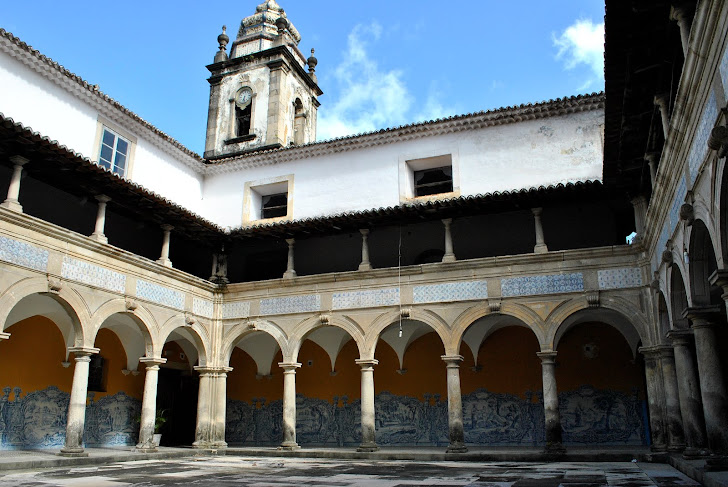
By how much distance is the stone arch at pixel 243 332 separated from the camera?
594 inches

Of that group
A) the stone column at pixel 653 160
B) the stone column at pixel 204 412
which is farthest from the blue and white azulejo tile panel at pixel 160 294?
the stone column at pixel 653 160

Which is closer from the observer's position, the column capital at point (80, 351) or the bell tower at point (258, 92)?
the column capital at point (80, 351)

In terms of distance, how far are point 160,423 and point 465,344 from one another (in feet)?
24.8

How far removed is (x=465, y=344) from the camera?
16.0 meters

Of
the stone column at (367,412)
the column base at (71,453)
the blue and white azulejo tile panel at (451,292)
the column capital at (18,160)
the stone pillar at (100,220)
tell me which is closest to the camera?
the column capital at (18,160)

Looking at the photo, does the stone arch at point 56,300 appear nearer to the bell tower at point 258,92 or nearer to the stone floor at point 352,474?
the stone floor at point 352,474

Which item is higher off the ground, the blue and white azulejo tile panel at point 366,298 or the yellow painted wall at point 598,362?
the blue and white azulejo tile panel at point 366,298

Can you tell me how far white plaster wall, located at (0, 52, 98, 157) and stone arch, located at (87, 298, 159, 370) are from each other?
3679mm

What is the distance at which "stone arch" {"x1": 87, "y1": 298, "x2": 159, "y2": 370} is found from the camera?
40.2 feet

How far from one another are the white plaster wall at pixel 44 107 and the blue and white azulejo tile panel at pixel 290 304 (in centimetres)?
525

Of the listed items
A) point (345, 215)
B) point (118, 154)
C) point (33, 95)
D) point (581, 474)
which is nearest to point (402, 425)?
point (345, 215)

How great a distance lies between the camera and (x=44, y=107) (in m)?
13.3

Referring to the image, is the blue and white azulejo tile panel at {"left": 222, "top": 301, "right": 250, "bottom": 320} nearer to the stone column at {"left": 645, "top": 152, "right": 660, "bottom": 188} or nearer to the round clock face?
the round clock face

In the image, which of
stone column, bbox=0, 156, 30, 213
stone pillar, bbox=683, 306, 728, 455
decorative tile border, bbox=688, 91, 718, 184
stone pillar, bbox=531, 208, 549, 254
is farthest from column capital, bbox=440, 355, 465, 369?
stone column, bbox=0, 156, 30, 213
